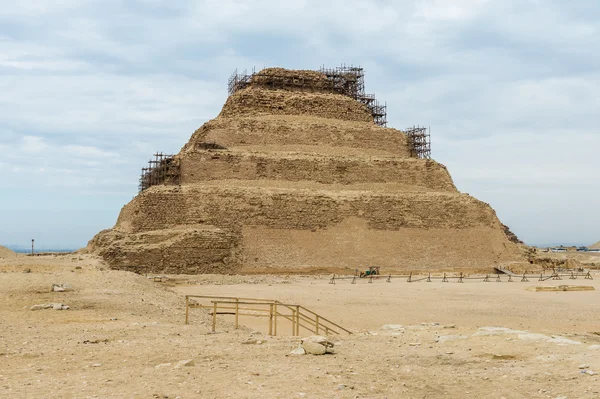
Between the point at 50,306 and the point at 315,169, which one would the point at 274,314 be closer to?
the point at 50,306

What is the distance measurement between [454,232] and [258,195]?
1287cm

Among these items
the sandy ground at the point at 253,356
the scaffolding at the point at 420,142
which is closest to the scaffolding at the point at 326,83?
the scaffolding at the point at 420,142

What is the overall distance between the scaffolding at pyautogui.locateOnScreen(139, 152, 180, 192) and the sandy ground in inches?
843

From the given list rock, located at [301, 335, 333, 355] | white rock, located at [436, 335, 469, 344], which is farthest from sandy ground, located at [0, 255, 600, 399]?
rock, located at [301, 335, 333, 355]

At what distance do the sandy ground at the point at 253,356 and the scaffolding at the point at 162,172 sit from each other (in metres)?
21.4

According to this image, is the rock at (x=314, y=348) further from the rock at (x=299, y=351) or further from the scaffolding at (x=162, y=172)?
the scaffolding at (x=162, y=172)

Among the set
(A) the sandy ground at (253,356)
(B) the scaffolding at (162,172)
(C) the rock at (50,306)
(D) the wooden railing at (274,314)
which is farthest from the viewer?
(B) the scaffolding at (162,172)

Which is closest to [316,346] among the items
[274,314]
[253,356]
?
[253,356]

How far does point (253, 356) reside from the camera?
34.6 ft

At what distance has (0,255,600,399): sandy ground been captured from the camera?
28.2ft

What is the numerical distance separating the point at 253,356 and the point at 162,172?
33.8 metres

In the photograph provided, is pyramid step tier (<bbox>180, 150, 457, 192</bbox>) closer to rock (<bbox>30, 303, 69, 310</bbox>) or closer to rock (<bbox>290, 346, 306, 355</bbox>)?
rock (<bbox>30, 303, 69, 310</bbox>)

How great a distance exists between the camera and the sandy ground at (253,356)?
28.2 ft

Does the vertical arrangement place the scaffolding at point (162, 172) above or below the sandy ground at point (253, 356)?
above
